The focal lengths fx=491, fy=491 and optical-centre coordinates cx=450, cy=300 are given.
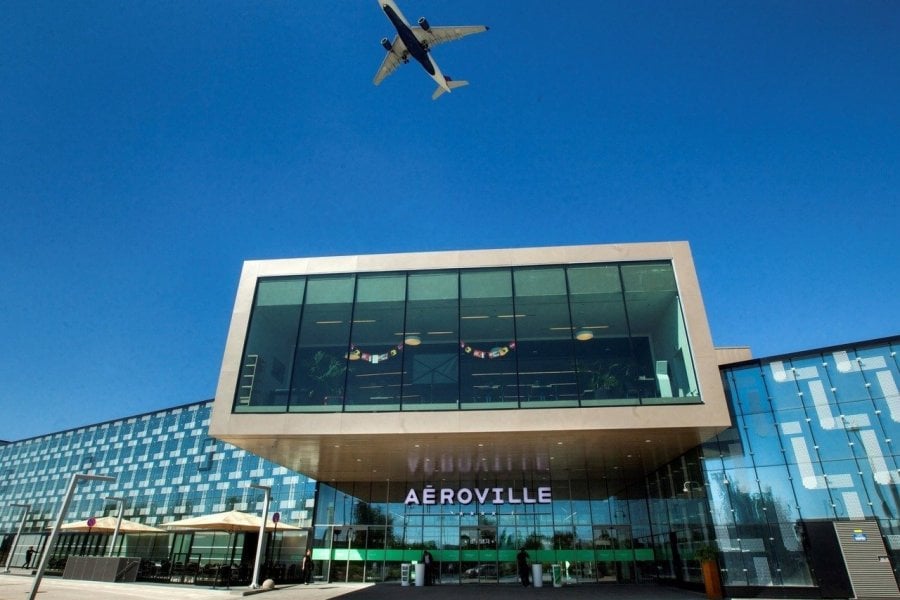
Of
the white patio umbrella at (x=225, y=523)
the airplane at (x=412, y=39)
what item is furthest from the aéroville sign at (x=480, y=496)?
the airplane at (x=412, y=39)

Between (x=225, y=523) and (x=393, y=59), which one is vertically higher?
(x=393, y=59)

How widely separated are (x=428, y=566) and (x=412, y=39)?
24.6 meters

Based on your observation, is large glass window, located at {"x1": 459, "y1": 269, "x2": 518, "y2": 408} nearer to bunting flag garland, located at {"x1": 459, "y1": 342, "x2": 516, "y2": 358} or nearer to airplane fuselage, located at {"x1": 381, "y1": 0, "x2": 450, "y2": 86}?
bunting flag garland, located at {"x1": 459, "y1": 342, "x2": 516, "y2": 358}

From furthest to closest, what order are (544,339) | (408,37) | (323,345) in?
(408,37), (323,345), (544,339)

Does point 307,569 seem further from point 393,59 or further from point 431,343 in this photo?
point 393,59

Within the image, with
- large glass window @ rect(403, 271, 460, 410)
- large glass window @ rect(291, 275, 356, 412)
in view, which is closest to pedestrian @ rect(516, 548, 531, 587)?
large glass window @ rect(403, 271, 460, 410)

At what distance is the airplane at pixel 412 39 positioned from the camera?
23.2 m

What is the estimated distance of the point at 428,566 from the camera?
21.8 meters

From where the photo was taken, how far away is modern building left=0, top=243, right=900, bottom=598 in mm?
14336

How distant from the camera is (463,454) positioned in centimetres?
1814

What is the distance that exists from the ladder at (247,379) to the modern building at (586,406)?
62 millimetres

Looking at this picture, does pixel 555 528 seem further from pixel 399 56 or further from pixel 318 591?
pixel 399 56

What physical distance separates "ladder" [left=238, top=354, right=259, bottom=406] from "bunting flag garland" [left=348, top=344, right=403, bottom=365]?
3.30 m

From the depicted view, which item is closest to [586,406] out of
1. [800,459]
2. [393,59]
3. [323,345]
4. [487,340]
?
[487,340]
